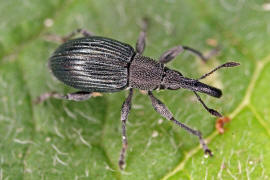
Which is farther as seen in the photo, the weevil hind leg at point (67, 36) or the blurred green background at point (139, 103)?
the weevil hind leg at point (67, 36)

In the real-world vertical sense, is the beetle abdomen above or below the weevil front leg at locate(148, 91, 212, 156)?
above

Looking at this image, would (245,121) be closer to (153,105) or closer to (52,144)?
(153,105)

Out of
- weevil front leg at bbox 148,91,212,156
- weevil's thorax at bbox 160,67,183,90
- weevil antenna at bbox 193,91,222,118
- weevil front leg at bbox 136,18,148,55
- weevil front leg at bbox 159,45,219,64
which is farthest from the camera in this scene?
weevil front leg at bbox 136,18,148,55

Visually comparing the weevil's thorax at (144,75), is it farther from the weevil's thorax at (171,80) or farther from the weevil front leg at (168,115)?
the weevil front leg at (168,115)

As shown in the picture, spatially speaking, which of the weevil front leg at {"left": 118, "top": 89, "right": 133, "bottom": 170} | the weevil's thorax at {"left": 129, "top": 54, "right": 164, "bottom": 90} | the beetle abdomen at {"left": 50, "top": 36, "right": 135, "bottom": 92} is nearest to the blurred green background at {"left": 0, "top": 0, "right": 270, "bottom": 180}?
the weevil front leg at {"left": 118, "top": 89, "right": 133, "bottom": 170}

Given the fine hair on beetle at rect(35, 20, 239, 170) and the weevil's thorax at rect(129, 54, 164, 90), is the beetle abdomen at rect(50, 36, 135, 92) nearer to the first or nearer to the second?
the fine hair on beetle at rect(35, 20, 239, 170)

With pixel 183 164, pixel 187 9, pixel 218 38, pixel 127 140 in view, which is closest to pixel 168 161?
pixel 183 164

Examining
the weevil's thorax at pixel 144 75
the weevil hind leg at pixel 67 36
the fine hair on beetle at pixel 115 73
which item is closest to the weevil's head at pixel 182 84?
the fine hair on beetle at pixel 115 73
